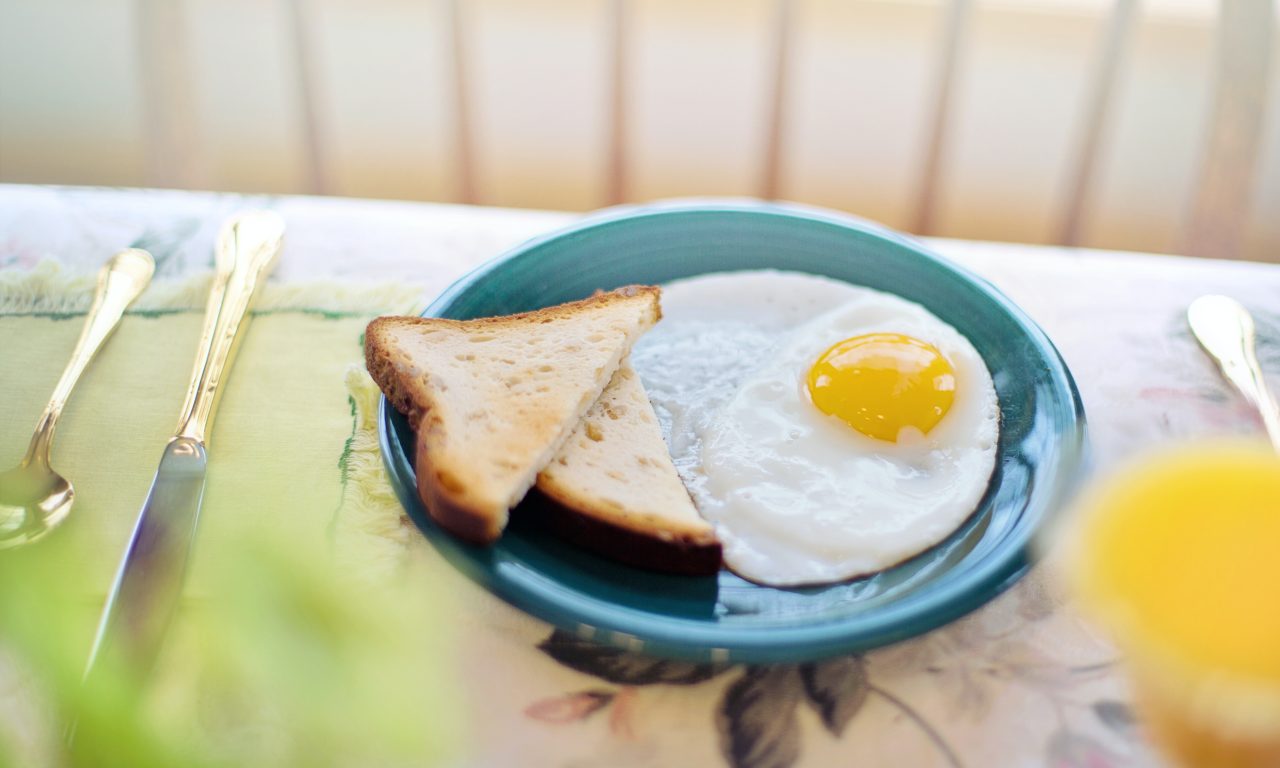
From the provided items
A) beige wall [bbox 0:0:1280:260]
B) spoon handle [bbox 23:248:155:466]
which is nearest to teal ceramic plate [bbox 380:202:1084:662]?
spoon handle [bbox 23:248:155:466]

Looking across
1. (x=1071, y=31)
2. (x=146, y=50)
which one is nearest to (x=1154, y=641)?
(x=146, y=50)

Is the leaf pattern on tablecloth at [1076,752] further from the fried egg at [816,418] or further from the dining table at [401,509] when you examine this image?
the fried egg at [816,418]

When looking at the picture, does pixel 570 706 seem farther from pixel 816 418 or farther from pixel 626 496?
pixel 816 418

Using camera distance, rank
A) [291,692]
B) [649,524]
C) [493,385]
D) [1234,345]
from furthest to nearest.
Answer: [1234,345], [493,385], [649,524], [291,692]

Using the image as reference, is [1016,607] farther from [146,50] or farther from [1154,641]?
[146,50]

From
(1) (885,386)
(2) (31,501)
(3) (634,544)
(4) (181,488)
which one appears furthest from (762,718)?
(2) (31,501)

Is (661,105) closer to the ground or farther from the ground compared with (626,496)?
farther from the ground
